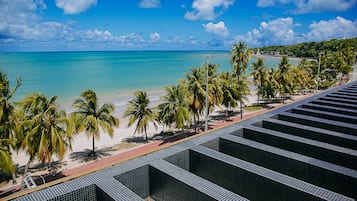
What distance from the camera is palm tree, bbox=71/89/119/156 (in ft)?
55.0

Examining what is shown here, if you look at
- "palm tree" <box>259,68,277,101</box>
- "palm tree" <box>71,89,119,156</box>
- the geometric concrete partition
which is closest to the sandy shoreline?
"palm tree" <box>71,89,119,156</box>

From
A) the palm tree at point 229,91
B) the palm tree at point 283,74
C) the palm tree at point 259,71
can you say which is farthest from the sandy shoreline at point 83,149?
the palm tree at point 283,74

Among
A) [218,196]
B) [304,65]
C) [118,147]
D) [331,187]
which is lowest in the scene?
[118,147]

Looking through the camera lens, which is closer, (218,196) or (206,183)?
(218,196)

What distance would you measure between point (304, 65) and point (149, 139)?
125 feet

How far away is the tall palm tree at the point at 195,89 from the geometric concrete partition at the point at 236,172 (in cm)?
977

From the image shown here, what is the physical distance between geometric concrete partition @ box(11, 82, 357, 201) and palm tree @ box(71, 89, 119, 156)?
9.93 meters

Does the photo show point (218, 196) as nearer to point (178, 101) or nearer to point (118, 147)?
point (178, 101)

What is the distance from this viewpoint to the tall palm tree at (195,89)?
20328 millimetres

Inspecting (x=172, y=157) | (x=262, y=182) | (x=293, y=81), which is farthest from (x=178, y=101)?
(x=293, y=81)

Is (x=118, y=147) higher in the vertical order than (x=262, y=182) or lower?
Answer: lower

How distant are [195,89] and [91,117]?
28.4 ft

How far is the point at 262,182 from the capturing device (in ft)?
21.6

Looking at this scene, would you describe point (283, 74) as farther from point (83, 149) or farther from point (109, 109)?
point (83, 149)
